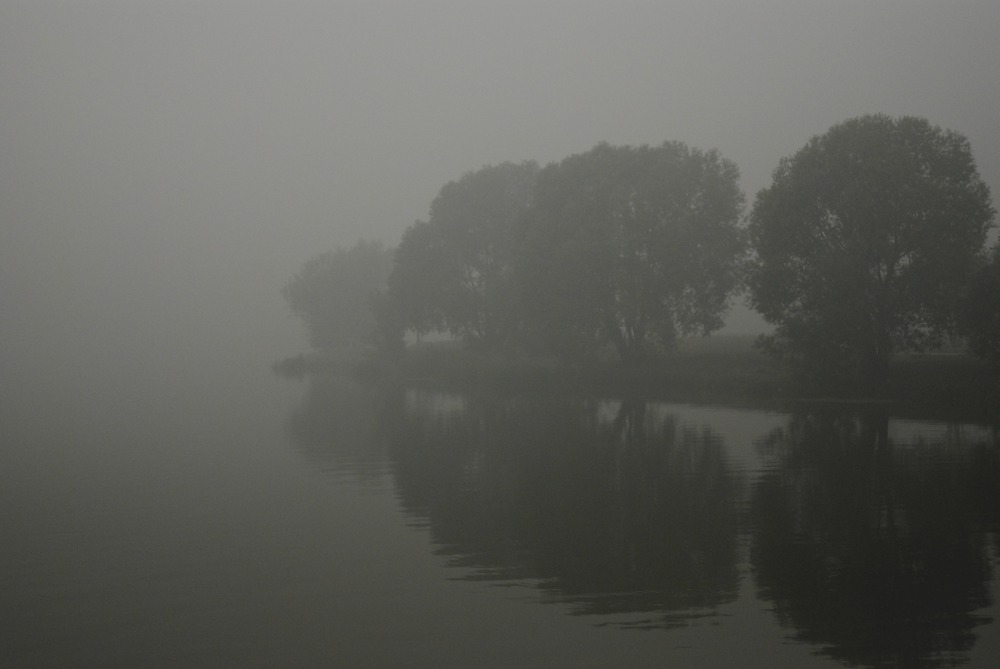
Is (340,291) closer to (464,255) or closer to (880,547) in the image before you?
(464,255)

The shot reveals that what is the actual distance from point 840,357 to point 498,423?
57.6ft

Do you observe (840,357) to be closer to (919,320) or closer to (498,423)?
(919,320)

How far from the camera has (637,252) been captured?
64688 millimetres

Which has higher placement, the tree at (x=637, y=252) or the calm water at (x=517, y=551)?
the tree at (x=637, y=252)

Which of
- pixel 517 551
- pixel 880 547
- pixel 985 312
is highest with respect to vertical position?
pixel 985 312

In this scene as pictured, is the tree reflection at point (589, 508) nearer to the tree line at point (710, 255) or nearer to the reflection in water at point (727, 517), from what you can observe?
the reflection in water at point (727, 517)

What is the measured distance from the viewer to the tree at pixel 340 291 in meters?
122

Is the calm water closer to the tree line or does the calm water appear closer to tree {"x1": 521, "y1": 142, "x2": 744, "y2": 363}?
the tree line

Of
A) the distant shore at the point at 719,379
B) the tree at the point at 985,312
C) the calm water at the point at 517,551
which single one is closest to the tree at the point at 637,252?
the distant shore at the point at 719,379

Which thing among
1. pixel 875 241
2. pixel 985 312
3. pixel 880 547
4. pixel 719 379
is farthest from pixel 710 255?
pixel 880 547

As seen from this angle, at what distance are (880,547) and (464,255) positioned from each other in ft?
230

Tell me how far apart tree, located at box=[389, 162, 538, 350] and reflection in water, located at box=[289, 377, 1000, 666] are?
45958 mm

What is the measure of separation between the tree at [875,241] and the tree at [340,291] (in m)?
76.7

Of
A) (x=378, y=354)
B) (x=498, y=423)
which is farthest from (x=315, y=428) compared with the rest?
(x=378, y=354)
